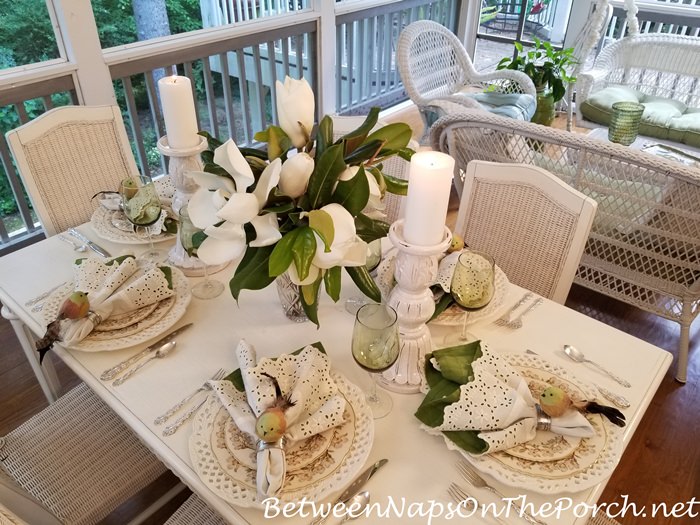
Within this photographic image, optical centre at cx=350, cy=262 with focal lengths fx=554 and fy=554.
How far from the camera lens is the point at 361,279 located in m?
1.08

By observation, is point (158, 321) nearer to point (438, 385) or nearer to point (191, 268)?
point (191, 268)

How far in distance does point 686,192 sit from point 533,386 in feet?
3.62

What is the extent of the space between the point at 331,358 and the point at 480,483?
0.39 meters

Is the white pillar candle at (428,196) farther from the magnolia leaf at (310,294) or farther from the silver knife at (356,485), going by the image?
the silver knife at (356,485)

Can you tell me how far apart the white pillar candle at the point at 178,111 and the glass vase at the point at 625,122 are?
219 cm

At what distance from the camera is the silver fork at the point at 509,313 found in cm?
125

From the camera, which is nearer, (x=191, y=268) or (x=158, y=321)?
(x=158, y=321)

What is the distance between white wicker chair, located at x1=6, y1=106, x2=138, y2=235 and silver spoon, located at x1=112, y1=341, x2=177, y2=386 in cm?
77

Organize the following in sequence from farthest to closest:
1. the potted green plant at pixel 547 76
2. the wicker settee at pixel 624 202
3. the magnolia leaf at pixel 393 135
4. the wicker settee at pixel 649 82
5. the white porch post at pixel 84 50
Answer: the wicker settee at pixel 649 82, the potted green plant at pixel 547 76, the white porch post at pixel 84 50, the wicker settee at pixel 624 202, the magnolia leaf at pixel 393 135

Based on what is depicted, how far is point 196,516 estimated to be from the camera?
1163 millimetres

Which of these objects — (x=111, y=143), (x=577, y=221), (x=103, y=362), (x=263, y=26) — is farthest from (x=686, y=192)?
(x=263, y=26)

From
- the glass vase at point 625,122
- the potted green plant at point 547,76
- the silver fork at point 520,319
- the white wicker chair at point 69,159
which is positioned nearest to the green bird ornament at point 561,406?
the silver fork at point 520,319

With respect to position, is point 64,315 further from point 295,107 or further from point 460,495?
point 460,495

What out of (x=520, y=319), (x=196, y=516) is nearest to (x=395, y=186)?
(x=520, y=319)
